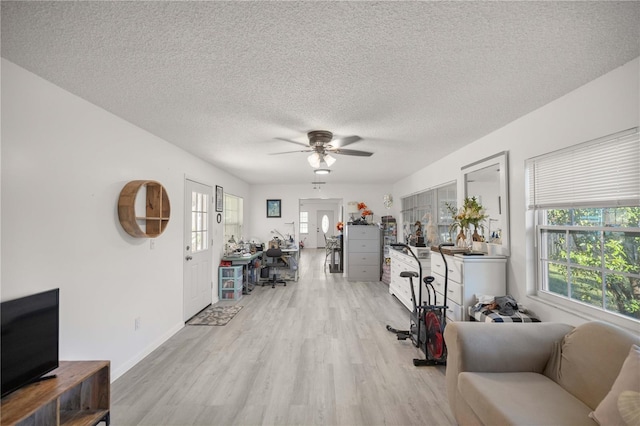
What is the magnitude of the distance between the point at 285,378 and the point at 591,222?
9.13 ft

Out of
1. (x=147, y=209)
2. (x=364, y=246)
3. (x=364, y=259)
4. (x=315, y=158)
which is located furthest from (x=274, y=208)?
(x=147, y=209)

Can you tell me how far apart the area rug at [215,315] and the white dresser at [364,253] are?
9.88 feet

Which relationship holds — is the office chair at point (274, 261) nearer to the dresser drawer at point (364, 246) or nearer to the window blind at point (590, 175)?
the dresser drawer at point (364, 246)

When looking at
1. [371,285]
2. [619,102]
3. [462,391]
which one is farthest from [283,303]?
[619,102]

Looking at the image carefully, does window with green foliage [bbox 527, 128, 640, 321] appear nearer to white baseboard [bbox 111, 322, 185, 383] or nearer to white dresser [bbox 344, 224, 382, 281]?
white baseboard [bbox 111, 322, 185, 383]

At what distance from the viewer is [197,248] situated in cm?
447

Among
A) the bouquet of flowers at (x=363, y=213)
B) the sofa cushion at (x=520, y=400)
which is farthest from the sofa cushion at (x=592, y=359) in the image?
the bouquet of flowers at (x=363, y=213)

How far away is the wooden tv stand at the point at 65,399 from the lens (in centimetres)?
147

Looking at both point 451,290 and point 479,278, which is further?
point 451,290

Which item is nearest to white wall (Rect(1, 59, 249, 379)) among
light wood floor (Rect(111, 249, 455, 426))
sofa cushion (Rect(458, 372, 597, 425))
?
light wood floor (Rect(111, 249, 455, 426))

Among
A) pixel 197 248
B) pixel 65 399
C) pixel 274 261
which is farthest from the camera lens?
pixel 274 261

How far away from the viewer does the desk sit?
212 inches

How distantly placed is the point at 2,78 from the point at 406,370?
368 cm

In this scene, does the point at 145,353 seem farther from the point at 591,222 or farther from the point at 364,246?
the point at 364,246
